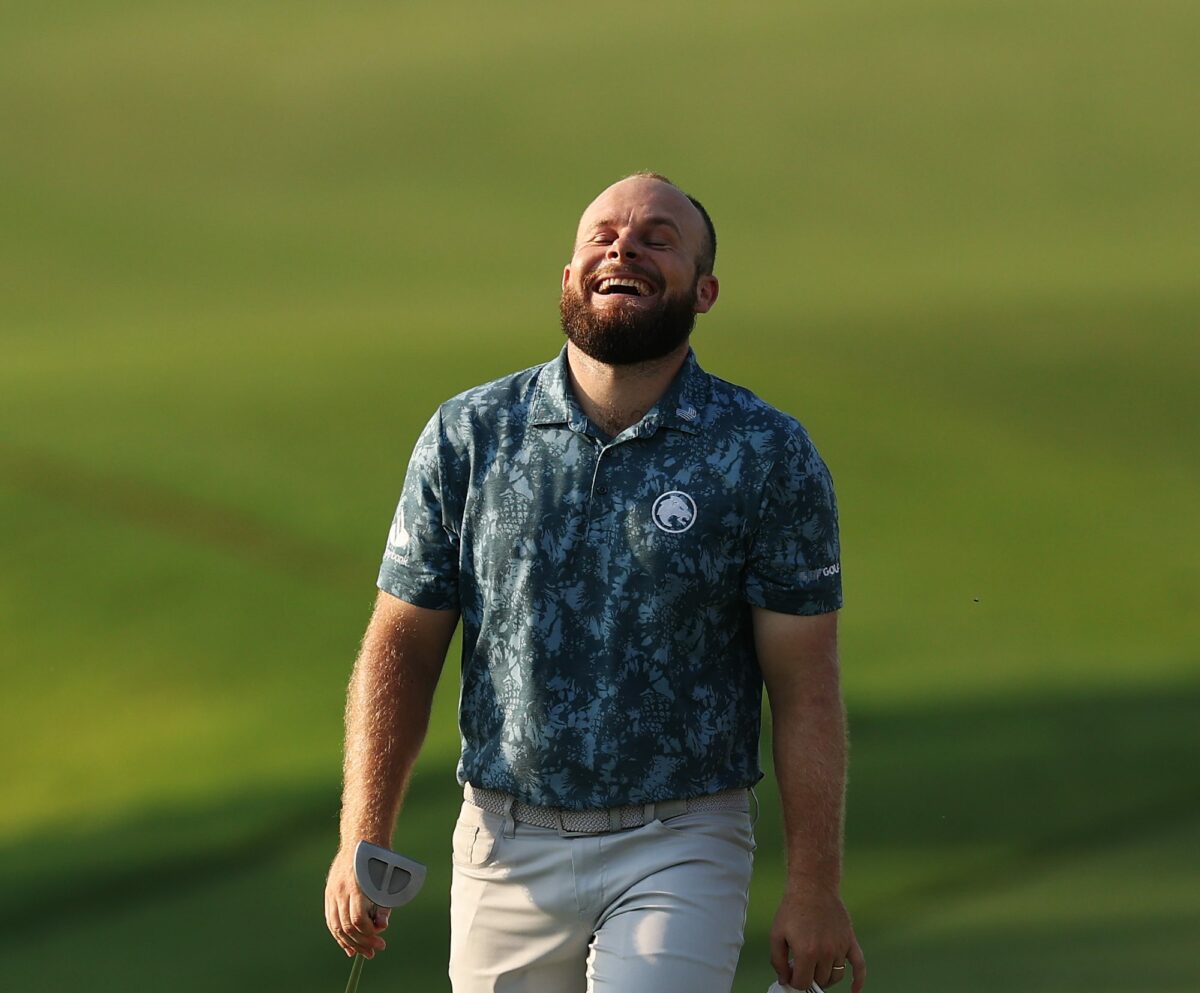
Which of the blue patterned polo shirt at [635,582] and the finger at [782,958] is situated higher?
the blue patterned polo shirt at [635,582]

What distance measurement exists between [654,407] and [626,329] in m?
0.10

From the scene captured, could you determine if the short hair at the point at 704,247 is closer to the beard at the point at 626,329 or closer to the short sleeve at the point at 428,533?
the beard at the point at 626,329

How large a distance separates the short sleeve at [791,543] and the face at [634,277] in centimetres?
22

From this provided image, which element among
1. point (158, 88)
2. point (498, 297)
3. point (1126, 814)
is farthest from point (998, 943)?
point (158, 88)

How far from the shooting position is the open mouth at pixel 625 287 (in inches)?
98.2

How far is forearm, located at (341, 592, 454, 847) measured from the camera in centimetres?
253

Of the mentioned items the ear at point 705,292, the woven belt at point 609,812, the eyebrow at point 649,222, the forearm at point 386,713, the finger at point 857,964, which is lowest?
the finger at point 857,964

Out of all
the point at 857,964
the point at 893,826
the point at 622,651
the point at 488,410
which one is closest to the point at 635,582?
the point at 622,651

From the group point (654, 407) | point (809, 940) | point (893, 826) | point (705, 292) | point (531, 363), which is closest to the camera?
point (809, 940)

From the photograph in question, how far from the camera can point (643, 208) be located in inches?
99.7

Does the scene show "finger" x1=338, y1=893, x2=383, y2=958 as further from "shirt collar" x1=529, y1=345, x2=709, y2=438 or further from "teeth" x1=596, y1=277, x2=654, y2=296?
"teeth" x1=596, y1=277, x2=654, y2=296

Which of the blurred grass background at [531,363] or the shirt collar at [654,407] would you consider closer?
the shirt collar at [654,407]

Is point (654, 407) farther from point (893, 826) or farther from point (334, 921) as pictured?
point (893, 826)

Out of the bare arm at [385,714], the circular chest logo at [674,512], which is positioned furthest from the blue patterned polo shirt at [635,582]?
the bare arm at [385,714]
